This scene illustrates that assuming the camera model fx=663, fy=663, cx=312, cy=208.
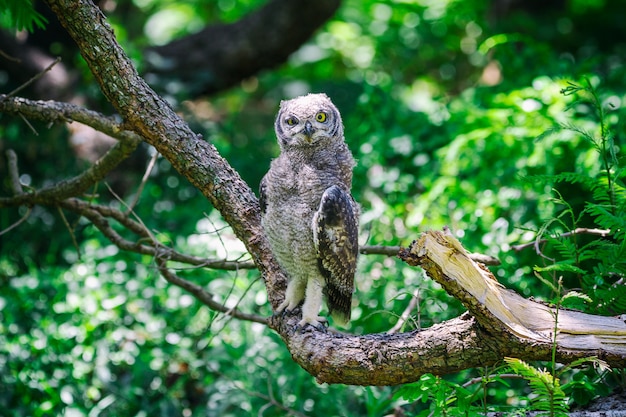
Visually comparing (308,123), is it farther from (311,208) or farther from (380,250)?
(380,250)

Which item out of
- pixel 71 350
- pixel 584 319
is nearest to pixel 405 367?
pixel 584 319

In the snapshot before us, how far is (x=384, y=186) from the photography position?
5.93 m

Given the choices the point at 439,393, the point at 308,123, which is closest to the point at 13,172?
the point at 308,123

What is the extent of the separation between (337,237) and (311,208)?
202 millimetres

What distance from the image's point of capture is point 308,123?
3.23m

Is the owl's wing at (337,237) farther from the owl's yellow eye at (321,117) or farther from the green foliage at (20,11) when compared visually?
the green foliage at (20,11)

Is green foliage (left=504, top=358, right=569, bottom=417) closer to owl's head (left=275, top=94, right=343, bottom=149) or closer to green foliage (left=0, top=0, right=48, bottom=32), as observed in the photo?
owl's head (left=275, top=94, right=343, bottom=149)

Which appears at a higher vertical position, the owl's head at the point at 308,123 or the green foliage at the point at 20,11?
the green foliage at the point at 20,11

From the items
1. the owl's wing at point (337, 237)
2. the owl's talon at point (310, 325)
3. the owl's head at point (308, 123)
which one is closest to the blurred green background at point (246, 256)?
the owl's wing at point (337, 237)

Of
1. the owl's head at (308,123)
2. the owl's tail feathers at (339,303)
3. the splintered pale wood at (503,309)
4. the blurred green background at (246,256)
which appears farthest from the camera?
the blurred green background at (246,256)

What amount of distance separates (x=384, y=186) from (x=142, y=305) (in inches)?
91.0

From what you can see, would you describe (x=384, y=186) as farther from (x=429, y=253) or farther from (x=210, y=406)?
(x=429, y=253)

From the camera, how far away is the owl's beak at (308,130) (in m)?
3.22

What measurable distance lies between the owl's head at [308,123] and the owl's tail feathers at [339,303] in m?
0.75
